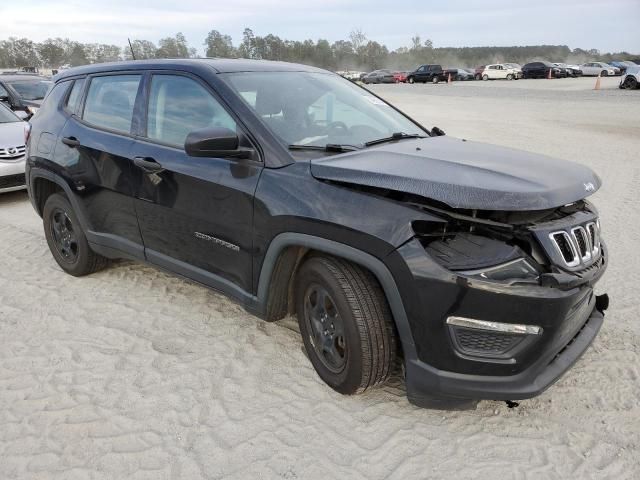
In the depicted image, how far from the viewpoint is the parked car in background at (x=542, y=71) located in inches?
1772

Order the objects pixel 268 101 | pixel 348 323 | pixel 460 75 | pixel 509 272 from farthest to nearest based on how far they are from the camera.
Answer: pixel 460 75
pixel 268 101
pixel 348 323
pixel 509 272

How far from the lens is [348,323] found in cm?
268

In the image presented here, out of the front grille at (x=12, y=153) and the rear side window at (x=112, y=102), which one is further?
the front grille at (x=12, y=153)

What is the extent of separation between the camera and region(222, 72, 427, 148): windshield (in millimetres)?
3223

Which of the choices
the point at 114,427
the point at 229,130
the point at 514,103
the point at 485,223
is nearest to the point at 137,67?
the point at 229,130

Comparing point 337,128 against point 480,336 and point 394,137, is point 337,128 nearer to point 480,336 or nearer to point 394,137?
point 394,137

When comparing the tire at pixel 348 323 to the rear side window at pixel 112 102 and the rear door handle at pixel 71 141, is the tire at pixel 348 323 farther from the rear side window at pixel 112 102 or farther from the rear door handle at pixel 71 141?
the rear door handle at pixel 71 141

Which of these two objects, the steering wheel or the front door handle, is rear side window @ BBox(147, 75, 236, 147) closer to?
the front door handle

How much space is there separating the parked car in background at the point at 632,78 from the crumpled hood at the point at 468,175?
29821 millimetres

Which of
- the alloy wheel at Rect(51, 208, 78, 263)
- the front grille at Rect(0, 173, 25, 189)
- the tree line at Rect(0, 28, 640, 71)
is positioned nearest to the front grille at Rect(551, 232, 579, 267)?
the alloy wheel at Rect(51, 208, 78, 263)

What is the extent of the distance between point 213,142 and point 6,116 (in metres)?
7.16

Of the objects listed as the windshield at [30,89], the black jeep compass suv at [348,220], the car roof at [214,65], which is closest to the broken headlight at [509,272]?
the black jeep compass suv at [348,220]

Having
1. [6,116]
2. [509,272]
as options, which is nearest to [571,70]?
[6,116]

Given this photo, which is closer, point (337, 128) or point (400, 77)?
point (337, 128)
